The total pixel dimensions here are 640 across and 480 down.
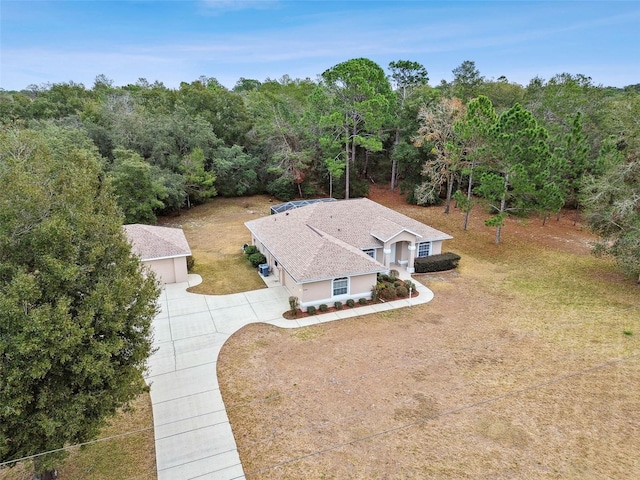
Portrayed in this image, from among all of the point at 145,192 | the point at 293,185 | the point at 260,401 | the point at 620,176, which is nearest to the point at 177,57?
the point at 145,192

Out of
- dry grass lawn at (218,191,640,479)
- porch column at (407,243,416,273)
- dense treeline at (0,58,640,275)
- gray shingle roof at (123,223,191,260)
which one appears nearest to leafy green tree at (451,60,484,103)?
dense treeline at (0,58,640,275)

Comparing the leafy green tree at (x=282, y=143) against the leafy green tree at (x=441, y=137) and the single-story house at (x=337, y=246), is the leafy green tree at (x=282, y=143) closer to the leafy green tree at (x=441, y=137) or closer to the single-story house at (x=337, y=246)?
the leafy green tree at (x=441, y=137)

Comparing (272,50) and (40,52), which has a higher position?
(272,50)

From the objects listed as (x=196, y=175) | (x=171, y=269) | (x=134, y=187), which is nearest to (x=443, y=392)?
(x=171, y=269)

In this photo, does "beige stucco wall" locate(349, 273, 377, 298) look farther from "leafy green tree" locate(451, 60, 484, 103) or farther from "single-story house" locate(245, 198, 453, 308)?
"leafy green tree" locate(451, 60, 484, 103)

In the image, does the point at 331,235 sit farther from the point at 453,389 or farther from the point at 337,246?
the point at 453,389

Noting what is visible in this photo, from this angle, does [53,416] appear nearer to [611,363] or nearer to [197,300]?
[197,300]
